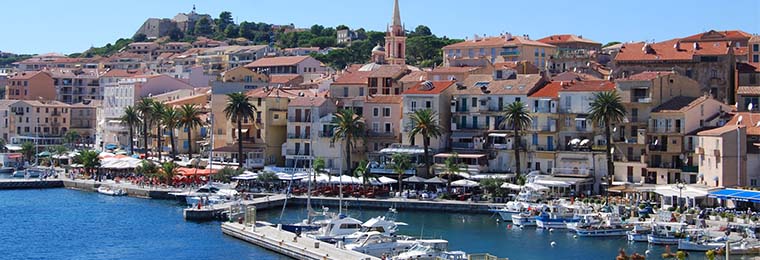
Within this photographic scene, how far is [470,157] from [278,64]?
5573 cm

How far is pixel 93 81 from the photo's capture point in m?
152

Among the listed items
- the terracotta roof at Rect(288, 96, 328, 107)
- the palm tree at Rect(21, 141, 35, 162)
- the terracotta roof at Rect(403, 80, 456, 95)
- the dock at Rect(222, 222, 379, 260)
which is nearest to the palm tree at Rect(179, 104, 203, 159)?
the terracotta roof at Rect(288, 96, 328, 107)

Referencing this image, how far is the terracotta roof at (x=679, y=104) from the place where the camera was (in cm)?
7319

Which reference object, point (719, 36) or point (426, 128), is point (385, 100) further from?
point (719, 36)

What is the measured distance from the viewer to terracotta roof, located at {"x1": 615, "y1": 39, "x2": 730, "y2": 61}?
87.9m

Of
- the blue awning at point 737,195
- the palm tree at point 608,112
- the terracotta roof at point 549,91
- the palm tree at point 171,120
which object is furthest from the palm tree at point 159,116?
the blue awning at point 737,195

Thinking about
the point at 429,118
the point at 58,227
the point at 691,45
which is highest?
the point at 691,45

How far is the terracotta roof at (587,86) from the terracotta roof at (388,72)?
59.7ft

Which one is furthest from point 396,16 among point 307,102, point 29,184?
point 29,184

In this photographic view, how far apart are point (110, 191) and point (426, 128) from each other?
25.7 m

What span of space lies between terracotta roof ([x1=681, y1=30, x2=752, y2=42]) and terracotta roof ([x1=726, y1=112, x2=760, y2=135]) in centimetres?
3254

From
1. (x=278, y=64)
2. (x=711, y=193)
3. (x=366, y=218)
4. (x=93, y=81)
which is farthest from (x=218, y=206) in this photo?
(x=93, y=81)

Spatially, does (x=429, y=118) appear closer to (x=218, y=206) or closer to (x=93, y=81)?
(x=218, y=206)

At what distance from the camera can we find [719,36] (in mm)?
107000
